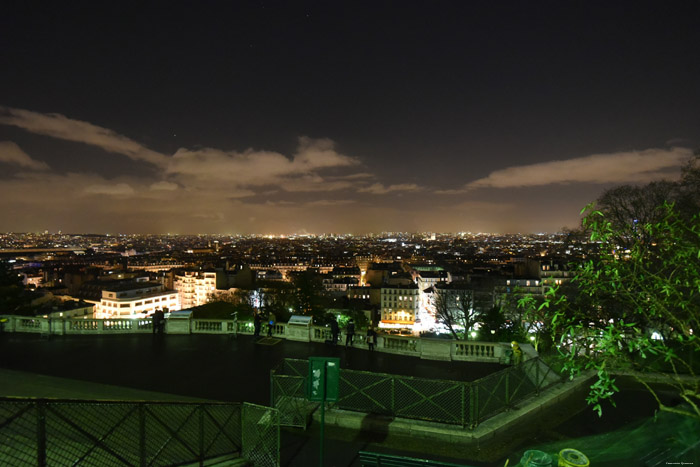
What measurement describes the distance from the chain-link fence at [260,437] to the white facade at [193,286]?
362 ft

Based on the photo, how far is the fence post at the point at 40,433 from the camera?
4688mm

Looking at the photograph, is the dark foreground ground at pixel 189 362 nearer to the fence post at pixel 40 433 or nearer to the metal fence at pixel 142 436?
the metal fence at pixel 142 436

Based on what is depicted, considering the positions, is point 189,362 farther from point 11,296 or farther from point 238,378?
point 11,296

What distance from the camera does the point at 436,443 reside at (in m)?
8.88

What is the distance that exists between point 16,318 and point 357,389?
18.2 meters

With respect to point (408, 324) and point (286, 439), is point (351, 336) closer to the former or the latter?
point (286, 439)

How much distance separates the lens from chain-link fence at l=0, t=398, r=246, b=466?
5996 mm

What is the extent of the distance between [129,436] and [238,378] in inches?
204

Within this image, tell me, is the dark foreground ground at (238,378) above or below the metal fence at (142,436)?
below

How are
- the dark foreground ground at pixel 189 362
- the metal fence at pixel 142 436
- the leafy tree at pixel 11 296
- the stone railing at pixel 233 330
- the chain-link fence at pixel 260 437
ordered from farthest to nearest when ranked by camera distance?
1. the leafy tree at pixel 11 296
2. the stone railing at pixel 233 330
3. the dark foreground ground at pixel 189 362
4. the chain-link fence at pixel 260 437
5. the metal fence at pixel 142 436

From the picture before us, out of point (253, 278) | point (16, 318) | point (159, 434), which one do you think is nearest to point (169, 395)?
point (159, 434)

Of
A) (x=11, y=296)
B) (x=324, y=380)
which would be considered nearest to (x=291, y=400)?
(x=324, y=380)

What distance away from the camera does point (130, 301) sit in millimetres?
74875

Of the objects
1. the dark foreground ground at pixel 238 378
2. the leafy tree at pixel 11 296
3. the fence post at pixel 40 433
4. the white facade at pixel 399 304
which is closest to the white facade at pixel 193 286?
the white facade at pixel 399 304
